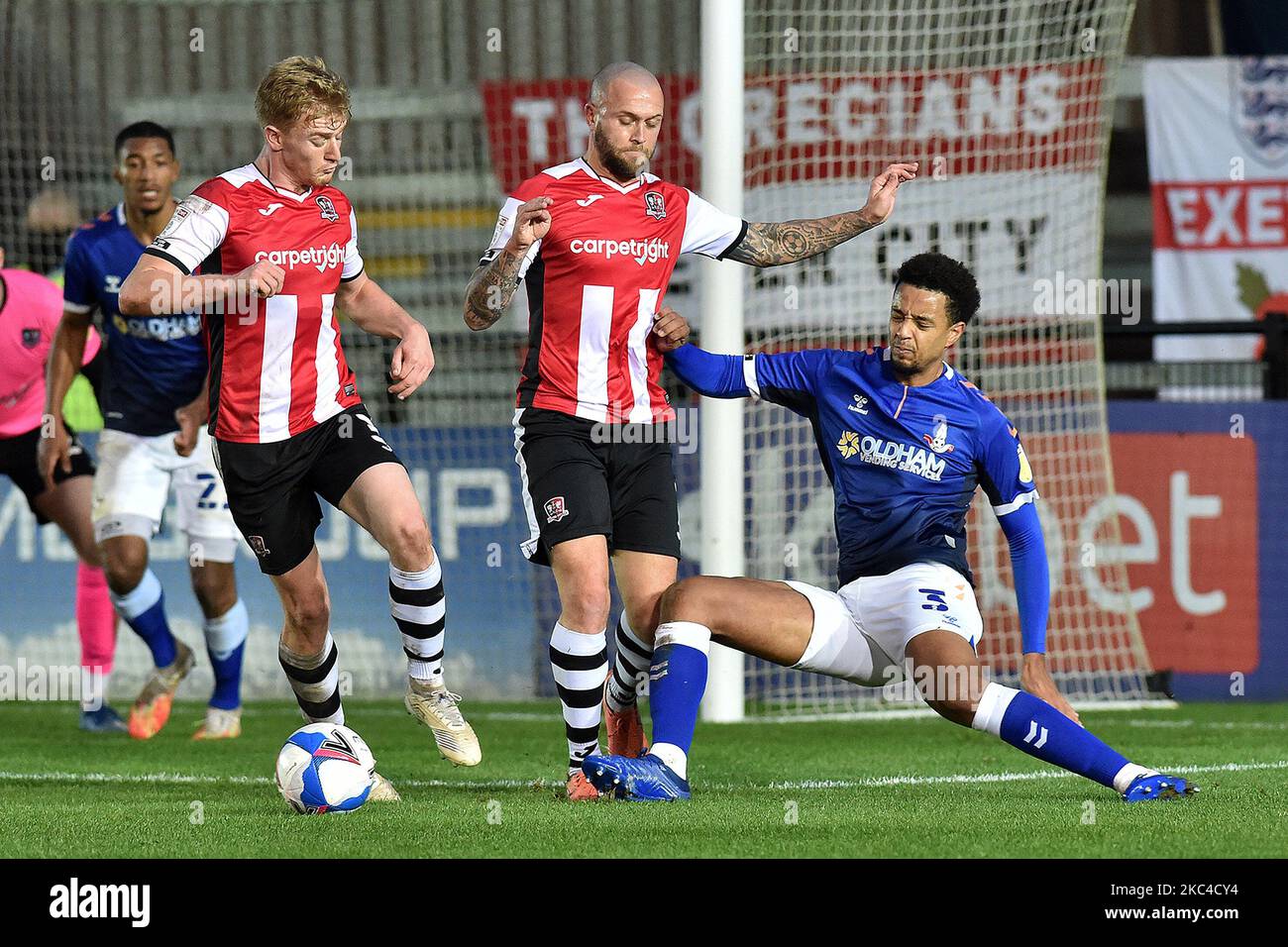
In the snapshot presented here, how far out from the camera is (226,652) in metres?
7.77

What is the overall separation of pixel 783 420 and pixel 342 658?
2850 mm

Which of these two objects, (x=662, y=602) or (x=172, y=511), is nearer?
(x=662, y=602)

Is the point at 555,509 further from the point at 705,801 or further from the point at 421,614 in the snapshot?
the point at 705,801

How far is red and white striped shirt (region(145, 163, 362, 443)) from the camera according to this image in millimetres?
5387

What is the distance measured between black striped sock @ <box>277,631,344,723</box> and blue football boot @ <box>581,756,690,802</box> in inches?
44.3

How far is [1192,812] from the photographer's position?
4.67 meters

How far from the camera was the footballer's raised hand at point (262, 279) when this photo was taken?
16.1 ft

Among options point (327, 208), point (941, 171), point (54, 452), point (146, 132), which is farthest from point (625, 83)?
point (941, 171)

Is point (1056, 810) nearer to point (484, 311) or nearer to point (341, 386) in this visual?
point (484, 311)

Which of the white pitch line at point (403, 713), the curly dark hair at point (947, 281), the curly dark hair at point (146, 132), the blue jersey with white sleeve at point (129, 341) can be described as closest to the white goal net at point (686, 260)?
the white pitch line at point (403, 713)

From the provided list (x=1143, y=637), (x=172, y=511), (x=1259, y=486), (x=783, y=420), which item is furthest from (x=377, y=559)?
(x=1259, y=486)

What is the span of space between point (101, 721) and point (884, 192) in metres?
4.51

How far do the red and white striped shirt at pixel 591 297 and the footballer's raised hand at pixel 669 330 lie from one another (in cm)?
4

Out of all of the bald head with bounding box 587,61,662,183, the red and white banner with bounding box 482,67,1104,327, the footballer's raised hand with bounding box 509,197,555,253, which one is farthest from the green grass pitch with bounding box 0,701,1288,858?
the red and white banner with bounding box 482,67,1104,327
